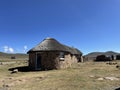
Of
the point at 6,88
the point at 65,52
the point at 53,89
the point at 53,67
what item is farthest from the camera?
the point at 65,52

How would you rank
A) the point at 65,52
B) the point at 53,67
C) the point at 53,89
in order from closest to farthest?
1. the point at 53,89
2. the point at 53,67
3. the point at 65,52

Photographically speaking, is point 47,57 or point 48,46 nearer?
point 47,57

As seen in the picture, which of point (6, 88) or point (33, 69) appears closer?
point (6, 88)

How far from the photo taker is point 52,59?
91.4 feet

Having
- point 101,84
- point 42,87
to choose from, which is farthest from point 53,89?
point 101,84

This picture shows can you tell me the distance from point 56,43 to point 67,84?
15.2 meters

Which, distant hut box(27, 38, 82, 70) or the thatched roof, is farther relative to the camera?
the thatched roof

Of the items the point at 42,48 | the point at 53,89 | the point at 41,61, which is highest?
the point at 42,48

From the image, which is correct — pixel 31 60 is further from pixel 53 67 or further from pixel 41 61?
pixel 53 67

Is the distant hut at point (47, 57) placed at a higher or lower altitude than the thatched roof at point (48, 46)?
lower

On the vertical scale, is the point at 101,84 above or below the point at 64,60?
below

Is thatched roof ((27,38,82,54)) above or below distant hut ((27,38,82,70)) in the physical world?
above

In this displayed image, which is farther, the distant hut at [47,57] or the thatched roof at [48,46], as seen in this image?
the thatched roof at [48,46]

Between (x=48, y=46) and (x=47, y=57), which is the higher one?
(x=48, y=46)
